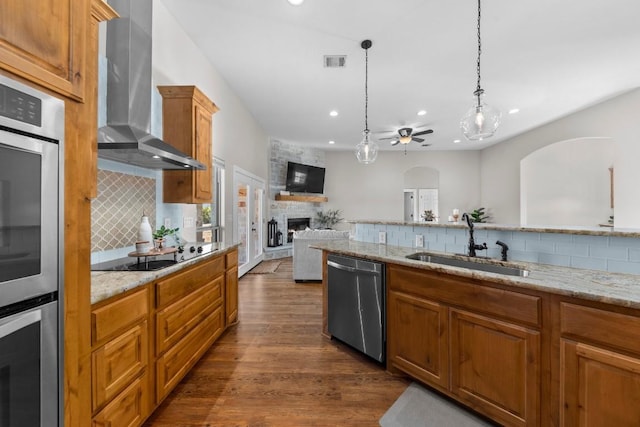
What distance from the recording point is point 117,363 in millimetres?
1252

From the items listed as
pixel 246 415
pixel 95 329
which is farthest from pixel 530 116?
pixel 95 329

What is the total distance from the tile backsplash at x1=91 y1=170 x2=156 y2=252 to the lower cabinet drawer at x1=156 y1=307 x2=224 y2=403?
3.03 ft

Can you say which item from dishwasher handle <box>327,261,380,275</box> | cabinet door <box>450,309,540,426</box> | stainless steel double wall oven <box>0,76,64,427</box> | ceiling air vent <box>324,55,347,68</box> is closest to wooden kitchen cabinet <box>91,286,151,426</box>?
stainless steel double wall oven <box>0,76,64,427</box>

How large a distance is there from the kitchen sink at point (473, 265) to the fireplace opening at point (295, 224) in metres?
5.41

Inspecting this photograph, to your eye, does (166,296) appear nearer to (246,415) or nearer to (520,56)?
(246,415)

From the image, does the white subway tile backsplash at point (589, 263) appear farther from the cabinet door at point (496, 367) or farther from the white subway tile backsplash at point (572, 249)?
the cabinet door at point (496, 367)

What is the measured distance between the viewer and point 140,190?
223 cm

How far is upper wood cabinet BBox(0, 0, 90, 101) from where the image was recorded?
2.52ft

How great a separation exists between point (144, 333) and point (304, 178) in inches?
249

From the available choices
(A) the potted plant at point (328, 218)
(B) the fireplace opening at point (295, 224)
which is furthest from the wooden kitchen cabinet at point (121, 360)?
(A) the potted plant at point (328, 218)

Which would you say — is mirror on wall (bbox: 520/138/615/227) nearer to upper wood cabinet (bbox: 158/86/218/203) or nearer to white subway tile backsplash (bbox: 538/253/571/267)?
white subway tile backsplash (bbox: 538/253/571/267)

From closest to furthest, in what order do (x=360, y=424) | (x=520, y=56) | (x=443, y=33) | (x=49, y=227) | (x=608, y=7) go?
(x=49, y=227), (x=360, y=424), (x=608, y=7), (x=443, y=33), (x=520, y=56)

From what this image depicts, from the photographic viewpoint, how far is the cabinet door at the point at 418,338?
166cm

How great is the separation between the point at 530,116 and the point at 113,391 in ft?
24.1
